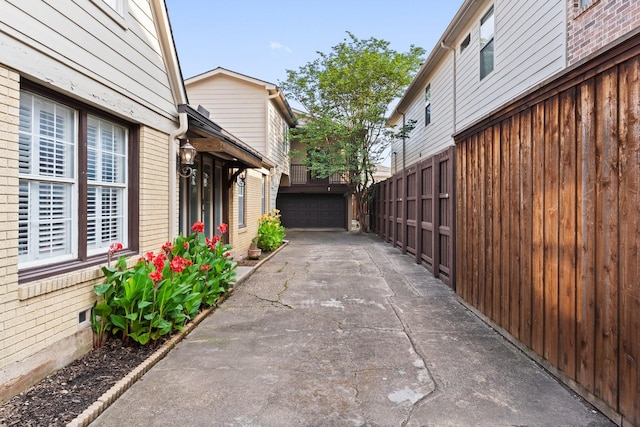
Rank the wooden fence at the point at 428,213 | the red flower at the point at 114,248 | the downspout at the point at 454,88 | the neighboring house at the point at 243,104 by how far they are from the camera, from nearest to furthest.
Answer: the red flower at the point at 114,248
the wooden fence at the point at 428,213
the downspout at the point at 454,88
the neighboring house at the point at 243,104

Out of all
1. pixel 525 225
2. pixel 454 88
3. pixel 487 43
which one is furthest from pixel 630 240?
pixel 454 88

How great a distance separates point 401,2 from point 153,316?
15.9 m

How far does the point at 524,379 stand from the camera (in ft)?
10.2

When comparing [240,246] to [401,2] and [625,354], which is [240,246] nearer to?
[625,354]

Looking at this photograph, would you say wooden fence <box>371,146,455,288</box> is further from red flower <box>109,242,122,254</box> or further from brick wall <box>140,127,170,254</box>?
red flower <box>109,242,122,254</box>

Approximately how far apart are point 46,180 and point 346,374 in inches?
121

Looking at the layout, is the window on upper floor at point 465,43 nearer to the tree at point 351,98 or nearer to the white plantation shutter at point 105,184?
the tree at point 351,98

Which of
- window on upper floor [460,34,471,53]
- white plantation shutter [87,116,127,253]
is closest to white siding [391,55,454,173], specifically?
window on upper floor [460,34,471,53]

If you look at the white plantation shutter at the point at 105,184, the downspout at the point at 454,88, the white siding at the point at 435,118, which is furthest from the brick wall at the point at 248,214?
the downspout at the point at 454,88

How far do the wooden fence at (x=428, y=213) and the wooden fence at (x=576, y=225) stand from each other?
8.15 ft

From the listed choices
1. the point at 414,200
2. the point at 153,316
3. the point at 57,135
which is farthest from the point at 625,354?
the point at 414,200

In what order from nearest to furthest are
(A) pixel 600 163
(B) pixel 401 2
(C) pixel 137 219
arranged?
1. (A) pixel 600 163
2. (C) pixel 137 219
3. (B) pixel 401 2

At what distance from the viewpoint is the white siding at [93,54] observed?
2.79 m

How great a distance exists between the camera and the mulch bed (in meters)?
2.46
